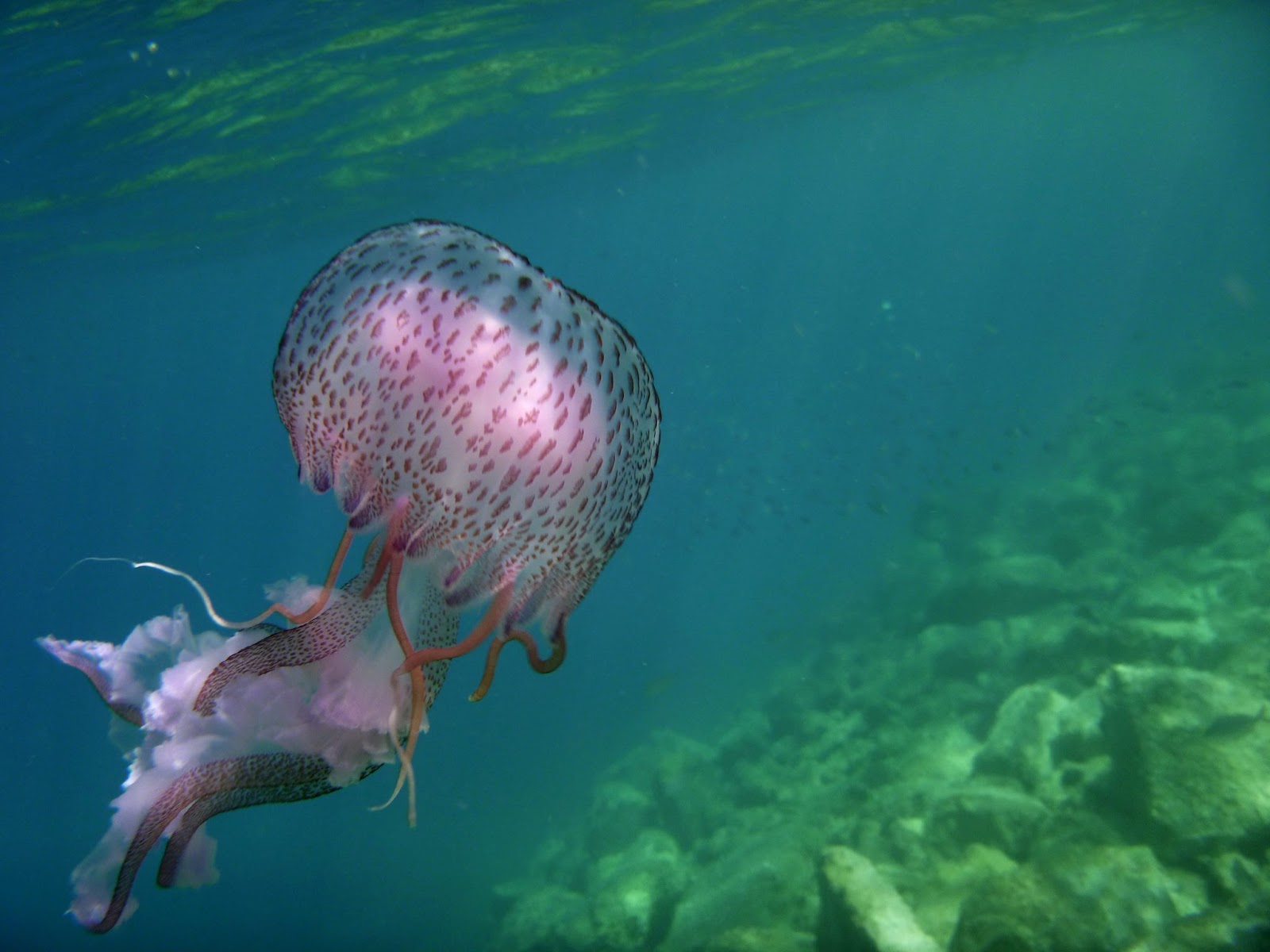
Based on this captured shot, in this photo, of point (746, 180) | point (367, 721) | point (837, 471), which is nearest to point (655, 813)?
point (367, 721)

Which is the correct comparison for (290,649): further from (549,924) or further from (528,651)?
(549,924)

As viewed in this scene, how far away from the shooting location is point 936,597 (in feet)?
38.3

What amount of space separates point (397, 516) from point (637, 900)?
7.64 metres

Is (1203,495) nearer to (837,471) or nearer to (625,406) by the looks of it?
(625,406)

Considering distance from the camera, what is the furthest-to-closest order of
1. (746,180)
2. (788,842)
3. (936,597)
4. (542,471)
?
(746,180)
(936,597)
(788,842)
(542,471)

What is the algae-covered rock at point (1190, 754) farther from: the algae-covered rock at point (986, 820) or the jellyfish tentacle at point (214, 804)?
the jellyfish tentacle at point (214, 804)

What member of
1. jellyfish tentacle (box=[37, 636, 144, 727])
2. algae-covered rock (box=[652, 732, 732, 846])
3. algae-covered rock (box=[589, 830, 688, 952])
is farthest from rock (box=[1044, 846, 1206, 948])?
algae-covered rock (box=[652, 732, 732, 846])

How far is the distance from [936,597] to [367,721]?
11416 mm

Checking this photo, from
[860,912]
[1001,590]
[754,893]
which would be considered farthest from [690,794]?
[860,912]

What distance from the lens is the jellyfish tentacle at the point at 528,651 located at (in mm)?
1667

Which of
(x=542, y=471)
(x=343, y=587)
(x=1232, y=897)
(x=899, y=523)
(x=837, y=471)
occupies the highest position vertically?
(x=542, y=471)

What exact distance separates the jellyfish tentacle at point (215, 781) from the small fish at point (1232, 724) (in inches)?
202

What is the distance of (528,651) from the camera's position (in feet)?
5.74

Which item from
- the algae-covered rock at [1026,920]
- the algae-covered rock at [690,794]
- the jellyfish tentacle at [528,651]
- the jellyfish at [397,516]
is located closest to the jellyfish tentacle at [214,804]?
the jellyfish at [397,516]
